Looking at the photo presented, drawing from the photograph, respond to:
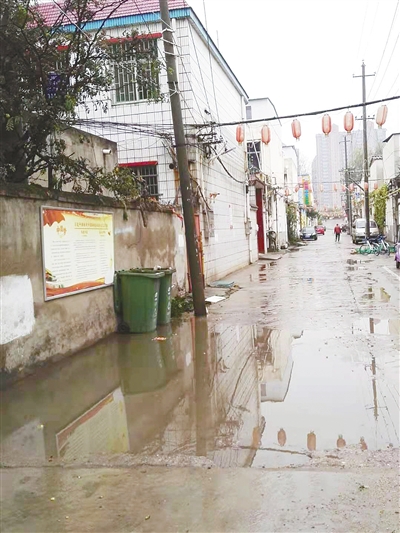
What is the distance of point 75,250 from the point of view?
8.39m

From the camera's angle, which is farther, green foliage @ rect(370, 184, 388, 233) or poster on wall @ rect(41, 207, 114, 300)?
green foliage @ rect(370, 184, 388, 233)

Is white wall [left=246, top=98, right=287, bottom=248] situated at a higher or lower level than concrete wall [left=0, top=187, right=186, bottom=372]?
higher

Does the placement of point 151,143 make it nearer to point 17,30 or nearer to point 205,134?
point 205,134

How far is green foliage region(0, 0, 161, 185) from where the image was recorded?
7242 mm

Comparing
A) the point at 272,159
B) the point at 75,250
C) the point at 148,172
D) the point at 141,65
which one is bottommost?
the point at 75,250

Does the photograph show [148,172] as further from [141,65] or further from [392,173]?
[392,173]

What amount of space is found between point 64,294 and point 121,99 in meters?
10.3

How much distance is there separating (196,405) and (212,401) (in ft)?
0.73

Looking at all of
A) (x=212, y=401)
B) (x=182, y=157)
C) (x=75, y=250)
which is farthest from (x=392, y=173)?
(x=212, y=401)

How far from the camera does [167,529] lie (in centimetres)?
333

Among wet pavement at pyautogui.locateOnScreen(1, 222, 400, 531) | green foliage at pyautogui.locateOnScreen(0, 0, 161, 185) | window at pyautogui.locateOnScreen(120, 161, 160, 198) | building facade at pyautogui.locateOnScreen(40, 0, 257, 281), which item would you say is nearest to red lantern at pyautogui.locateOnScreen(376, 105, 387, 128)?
building facade at pyautogui.locateOnScreen(40, 0, 257, 281)

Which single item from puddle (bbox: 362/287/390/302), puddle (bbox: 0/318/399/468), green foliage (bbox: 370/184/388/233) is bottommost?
puddle (bbox: 0/318/399/468)

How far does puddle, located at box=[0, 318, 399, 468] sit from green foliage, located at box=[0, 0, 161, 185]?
321cm

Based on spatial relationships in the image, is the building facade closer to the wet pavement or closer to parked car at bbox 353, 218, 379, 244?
the wet pavement
